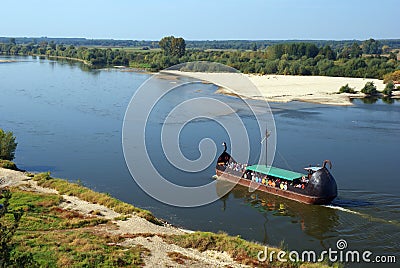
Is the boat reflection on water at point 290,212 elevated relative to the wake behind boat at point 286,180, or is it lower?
lower

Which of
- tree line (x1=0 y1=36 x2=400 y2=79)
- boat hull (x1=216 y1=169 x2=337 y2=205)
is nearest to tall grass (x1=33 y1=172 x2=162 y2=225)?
boat hull (x1=216 y1=169 x2=337 y2=205)

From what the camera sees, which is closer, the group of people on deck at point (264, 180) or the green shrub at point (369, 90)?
the group of people on deck at point (264, 180)

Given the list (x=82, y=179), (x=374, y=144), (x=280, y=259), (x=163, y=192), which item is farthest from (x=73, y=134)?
(x=280, y=259)

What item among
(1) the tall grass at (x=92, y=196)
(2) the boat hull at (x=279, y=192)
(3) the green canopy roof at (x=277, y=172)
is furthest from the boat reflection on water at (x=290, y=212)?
(1) the tall grass at (x=92, y=196)

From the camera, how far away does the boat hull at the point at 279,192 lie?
19.5 m

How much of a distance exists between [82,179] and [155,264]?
37.5 feet

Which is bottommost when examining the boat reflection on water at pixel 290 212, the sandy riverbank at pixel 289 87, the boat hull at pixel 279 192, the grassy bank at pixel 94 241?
the boat reflection on water at pixel 290 212

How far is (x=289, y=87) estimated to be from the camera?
6228 cm

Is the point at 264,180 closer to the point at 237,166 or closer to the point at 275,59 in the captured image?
the point at 237,166

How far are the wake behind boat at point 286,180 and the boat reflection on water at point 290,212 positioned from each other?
0.30 m

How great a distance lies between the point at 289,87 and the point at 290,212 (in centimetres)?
4477

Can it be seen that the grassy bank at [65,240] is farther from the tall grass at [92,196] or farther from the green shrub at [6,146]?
the green shrub at [6,146]

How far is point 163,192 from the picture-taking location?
832 inches

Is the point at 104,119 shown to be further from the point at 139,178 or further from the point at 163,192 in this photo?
the point at 163,192
